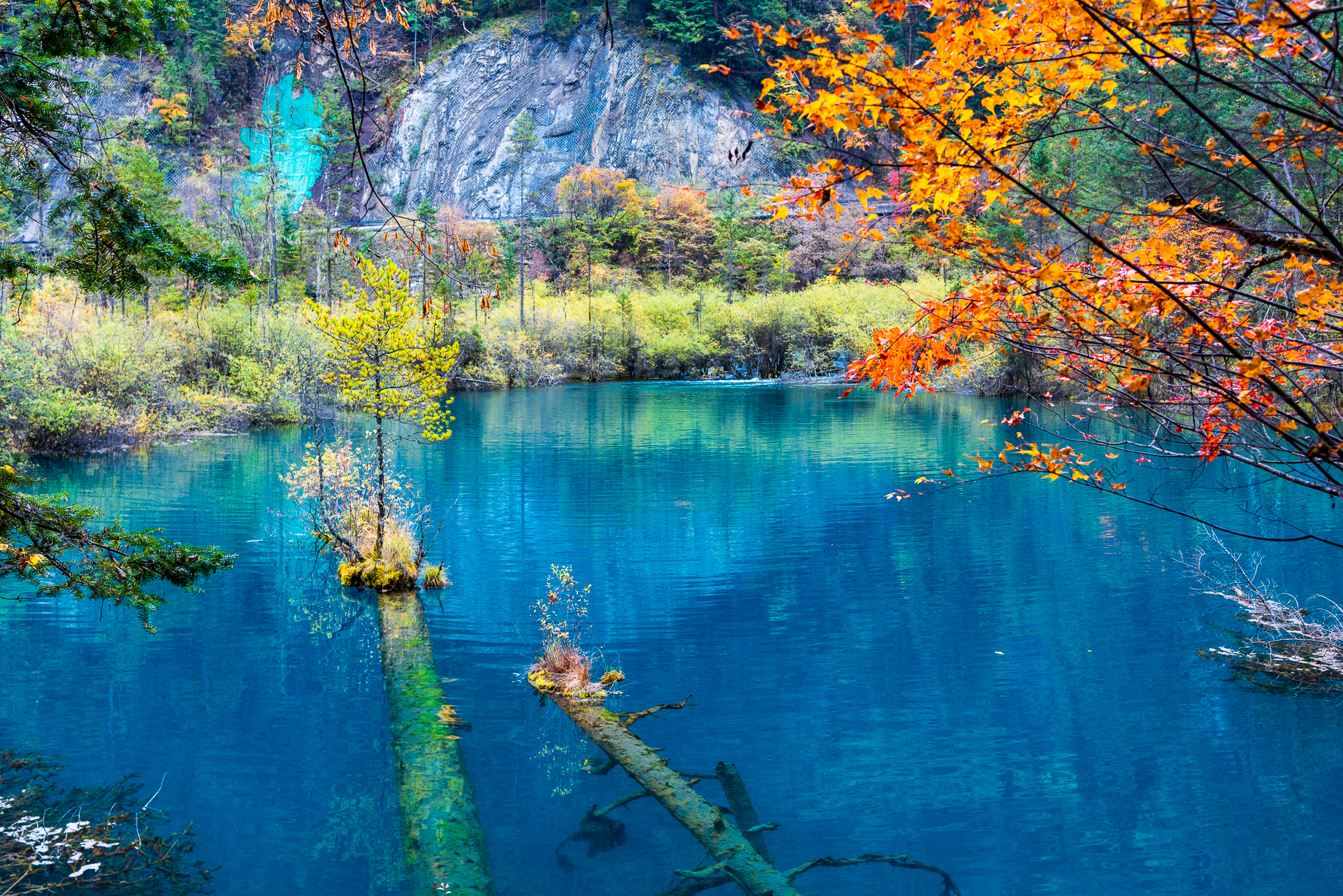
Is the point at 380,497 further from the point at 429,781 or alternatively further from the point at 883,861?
the point at 883,861

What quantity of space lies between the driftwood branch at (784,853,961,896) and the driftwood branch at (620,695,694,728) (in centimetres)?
277

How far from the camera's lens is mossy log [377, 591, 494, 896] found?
257 inches

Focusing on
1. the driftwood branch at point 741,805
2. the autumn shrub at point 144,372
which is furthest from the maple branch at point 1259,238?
the autumn shrub at point 144,372

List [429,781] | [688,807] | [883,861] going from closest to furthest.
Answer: [883,861] → [688,807] → [429,781]

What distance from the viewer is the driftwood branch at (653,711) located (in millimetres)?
9336

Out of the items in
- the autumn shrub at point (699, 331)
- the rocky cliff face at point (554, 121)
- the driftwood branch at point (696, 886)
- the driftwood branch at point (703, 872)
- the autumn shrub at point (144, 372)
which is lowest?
the driftwood branch at point (696, 886)

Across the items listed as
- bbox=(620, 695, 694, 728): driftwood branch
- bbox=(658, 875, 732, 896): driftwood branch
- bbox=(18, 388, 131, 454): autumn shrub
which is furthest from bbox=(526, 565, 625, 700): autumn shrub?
bbox=(18, 388, 131, 454): autumn shrub

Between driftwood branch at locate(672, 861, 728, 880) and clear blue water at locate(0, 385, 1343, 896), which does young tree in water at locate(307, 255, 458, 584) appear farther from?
driftwood branch at locate(672, 861, 728, 880)

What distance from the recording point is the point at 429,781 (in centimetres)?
773

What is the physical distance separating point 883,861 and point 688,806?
5.25 feet

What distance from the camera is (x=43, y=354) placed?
1069 inches

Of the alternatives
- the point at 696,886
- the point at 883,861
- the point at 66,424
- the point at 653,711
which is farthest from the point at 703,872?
the point at 66,424

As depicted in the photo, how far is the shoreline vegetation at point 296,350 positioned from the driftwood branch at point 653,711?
520cm

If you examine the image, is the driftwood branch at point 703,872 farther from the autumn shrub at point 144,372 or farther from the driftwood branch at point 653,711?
the autumn shrub at point 144,372
